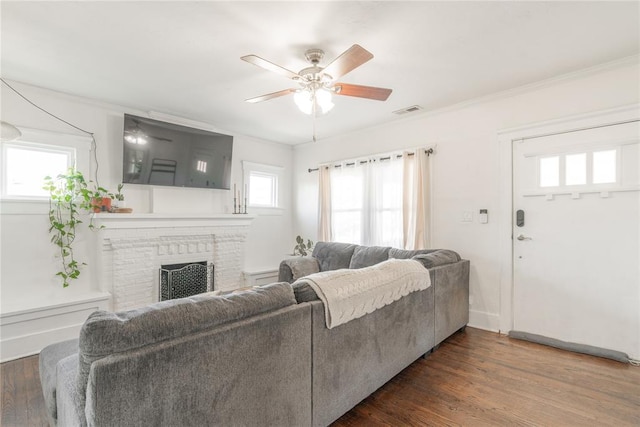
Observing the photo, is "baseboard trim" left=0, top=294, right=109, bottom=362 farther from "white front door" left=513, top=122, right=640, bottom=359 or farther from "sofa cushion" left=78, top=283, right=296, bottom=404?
"white front door" left=513, top=122, right=640, bottom=359

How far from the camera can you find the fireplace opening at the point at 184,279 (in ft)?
12.7

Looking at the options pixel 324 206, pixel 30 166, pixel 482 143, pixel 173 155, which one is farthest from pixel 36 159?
pixel 482 143

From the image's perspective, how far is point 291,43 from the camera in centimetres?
235

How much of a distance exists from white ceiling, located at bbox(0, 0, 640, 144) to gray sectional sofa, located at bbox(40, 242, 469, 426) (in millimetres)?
1842

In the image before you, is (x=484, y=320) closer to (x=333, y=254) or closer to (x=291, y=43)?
(x=333, y=254)

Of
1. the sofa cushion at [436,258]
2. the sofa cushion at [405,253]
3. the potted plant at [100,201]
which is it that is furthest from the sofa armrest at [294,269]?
the potted plant at [100,201]

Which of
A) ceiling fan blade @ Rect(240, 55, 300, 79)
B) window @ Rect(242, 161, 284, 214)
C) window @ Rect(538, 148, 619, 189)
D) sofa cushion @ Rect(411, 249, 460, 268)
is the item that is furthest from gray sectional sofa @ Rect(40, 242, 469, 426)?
window @ Rect(242, 161, 284, 214)

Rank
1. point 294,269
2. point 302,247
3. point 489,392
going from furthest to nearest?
1. point 302,247
2. point 294,269
3. point 489,392

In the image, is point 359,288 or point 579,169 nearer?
point 359,288

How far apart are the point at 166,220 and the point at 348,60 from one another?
3094 mm

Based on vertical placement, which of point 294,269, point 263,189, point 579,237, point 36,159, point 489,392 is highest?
point 36,159

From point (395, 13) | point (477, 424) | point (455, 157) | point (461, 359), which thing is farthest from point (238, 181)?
point (477, 424)

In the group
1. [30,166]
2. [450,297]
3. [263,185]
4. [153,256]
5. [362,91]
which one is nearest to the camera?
[362,91]

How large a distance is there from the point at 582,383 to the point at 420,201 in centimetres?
227
